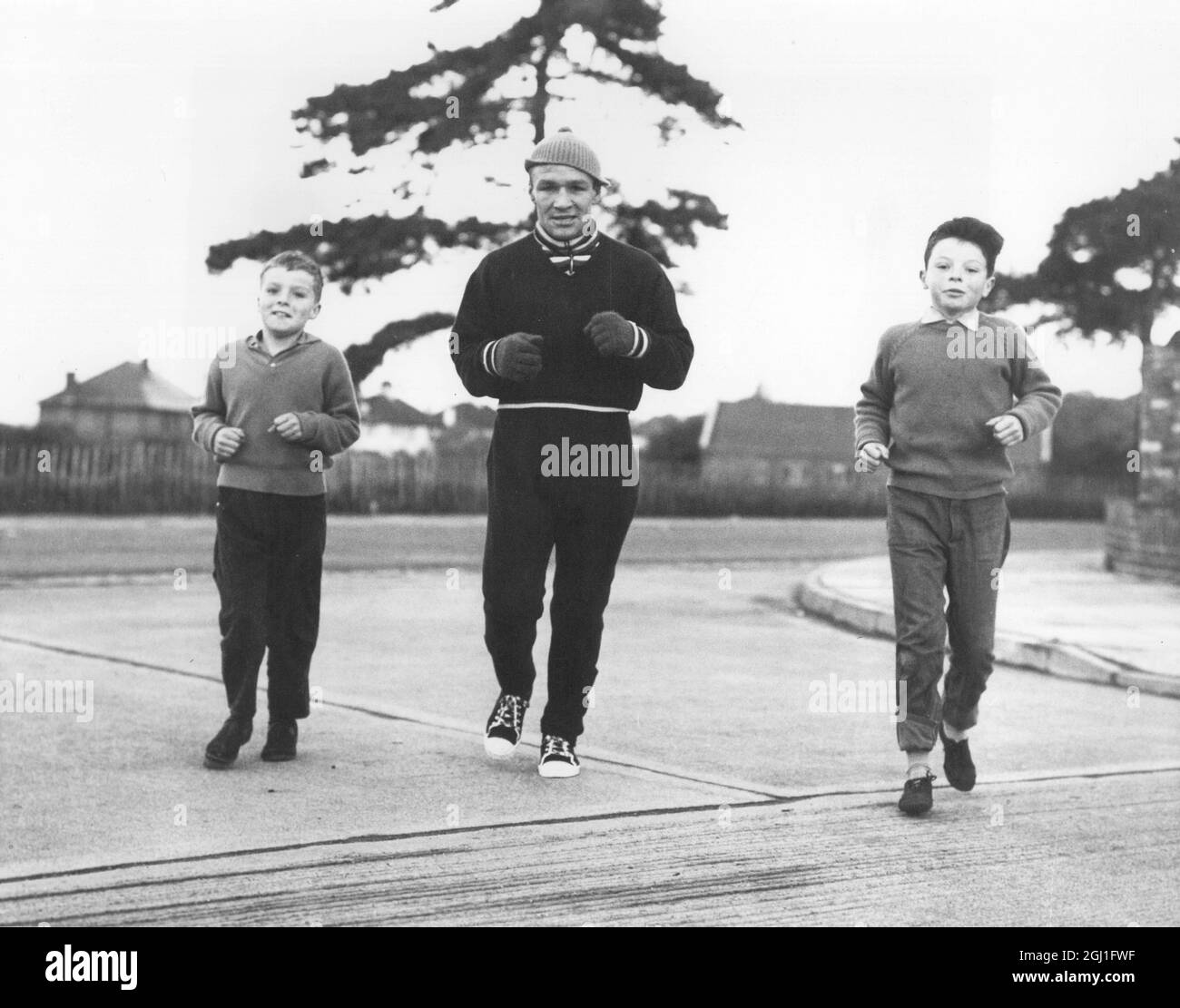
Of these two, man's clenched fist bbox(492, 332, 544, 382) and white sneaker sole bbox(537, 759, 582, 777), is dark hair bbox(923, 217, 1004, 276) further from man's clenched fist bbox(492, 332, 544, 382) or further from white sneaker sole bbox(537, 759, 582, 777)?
white sneaker sole bbox(537, 759, 582, 777)

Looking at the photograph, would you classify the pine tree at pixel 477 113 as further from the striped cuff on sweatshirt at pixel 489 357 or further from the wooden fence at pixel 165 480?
the wooden fence at pixel 165 480

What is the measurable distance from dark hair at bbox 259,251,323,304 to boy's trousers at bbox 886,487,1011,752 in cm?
169

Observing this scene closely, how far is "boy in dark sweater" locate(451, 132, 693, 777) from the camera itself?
455cm

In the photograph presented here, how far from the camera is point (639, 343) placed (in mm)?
4496

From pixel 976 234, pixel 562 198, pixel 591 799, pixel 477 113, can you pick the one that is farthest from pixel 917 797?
pixel 477 113

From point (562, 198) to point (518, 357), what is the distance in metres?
0.47

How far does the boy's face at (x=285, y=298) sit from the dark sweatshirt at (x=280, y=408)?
96 millimetres

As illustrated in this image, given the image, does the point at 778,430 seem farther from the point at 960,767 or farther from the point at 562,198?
the point at 562,198

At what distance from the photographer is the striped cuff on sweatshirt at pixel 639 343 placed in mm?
4461

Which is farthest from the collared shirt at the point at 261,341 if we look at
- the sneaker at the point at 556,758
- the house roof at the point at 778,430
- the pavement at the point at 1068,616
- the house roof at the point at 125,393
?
the pavement at the point at 1068,616

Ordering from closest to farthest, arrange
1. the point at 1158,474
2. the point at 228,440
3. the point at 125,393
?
the point at 228,440 → the point at 125,393 → the point at 1158,474

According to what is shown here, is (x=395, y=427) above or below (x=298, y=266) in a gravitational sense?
below

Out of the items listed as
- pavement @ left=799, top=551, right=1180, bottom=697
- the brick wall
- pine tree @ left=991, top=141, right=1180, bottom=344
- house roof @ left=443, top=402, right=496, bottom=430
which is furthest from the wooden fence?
pine tree @ left=991, top=141, right=1180, bottom=344

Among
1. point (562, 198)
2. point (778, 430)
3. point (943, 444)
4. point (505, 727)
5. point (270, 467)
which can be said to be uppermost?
point (562, 198)
